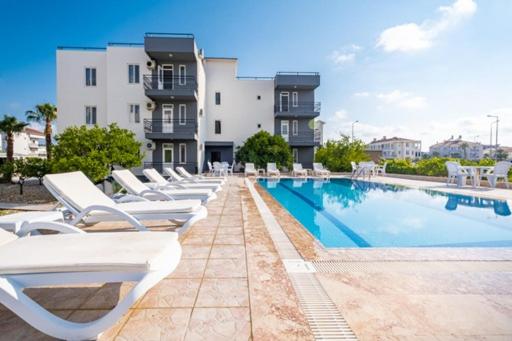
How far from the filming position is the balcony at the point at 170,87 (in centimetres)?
1738

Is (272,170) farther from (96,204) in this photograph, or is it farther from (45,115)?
(45,115)

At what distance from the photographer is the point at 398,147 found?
82938 mm

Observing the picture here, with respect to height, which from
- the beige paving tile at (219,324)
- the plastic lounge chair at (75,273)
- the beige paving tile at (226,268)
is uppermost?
the plastic lounge chair at (75,273)

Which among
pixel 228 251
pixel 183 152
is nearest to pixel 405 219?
pixel 228 251

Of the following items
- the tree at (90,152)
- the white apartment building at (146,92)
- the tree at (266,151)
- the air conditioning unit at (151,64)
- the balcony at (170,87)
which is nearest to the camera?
the tree at (90,152)

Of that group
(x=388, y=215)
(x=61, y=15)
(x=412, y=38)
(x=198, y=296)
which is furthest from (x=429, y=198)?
(x=61, y=15)

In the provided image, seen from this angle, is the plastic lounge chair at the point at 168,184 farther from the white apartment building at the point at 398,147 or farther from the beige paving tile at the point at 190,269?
the white apartment building at the point at 398,147

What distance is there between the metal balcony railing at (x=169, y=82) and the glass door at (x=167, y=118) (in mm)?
1367

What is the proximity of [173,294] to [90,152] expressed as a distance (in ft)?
29.6

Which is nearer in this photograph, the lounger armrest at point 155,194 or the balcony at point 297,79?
the lounger armrest at point 155,194

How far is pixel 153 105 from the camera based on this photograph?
1845 cm

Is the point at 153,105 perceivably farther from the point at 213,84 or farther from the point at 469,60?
the point at 469,60

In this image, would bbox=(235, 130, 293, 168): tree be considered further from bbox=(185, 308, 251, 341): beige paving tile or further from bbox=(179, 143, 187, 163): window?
bbox=(185, 308, 251, 341): beige paving tile

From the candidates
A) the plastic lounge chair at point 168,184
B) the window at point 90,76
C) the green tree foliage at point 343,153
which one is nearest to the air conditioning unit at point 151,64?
the window at point 90,76
